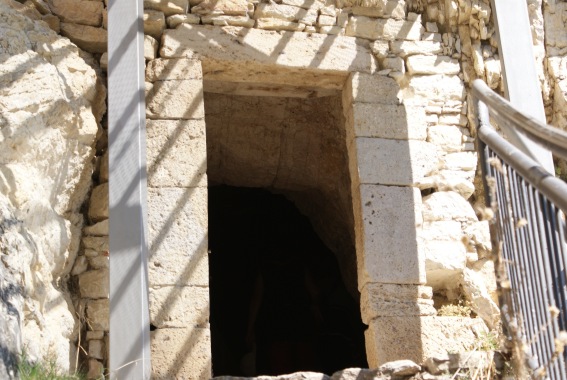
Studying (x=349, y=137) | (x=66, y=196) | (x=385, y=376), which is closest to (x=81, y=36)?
(x=66, y=196)

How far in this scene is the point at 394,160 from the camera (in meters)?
6.74

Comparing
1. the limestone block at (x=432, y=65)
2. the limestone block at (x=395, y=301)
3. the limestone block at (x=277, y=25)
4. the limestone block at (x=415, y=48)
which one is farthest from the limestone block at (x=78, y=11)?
the limestone block at (x=395, y=301)

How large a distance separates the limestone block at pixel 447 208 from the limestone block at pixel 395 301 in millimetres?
569

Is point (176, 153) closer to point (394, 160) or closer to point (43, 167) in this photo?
point (43, 167)

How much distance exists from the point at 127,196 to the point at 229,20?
73.4 inches

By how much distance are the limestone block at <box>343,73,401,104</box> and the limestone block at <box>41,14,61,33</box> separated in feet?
6.98

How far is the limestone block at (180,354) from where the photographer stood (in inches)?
231

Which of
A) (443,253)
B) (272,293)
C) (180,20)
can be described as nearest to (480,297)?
(443,253)

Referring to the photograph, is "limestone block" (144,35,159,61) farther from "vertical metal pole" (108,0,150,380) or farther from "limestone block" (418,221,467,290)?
"limestone block" (418,221,467,290)

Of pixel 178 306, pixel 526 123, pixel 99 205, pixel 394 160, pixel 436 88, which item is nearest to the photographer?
pixel 526 123

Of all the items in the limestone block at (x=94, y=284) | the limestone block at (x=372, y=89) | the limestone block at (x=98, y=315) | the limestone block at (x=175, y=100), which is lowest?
the limestone block at (x=98, y=315)

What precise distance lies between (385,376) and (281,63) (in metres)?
2.96

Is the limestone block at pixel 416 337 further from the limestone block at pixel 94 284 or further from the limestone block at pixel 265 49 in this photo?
the limestone block at pixel 265 49

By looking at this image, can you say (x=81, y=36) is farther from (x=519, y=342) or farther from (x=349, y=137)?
(x=519, y=342)
